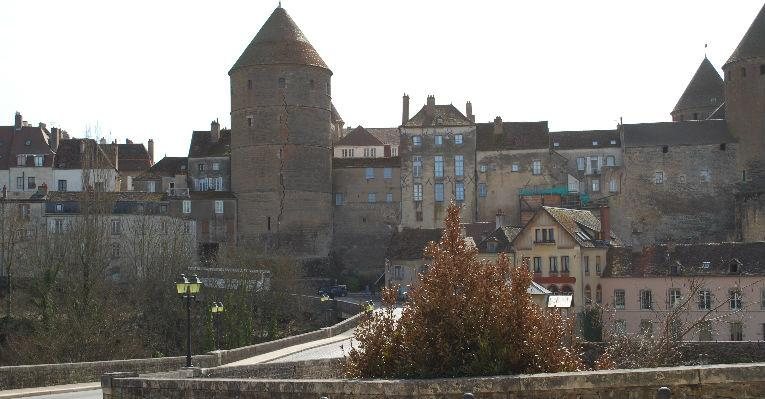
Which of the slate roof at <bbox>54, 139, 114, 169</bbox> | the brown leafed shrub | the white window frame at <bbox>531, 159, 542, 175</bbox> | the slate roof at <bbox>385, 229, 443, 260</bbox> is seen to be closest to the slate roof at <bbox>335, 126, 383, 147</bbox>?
the white window frame at <bbox>531, 159, 542, 175</bbox>

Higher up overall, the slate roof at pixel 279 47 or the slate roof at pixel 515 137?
the slate roof at pixel 279 47

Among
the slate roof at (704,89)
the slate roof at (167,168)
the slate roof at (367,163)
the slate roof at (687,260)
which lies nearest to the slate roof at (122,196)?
the slate roof at (167,168)

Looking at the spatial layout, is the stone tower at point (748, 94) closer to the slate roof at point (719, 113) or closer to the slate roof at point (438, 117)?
the slate roof at point (719, 113)

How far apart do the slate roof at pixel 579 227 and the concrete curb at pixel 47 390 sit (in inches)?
1032

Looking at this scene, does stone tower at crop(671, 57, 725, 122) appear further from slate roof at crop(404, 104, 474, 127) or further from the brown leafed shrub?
the brown leafed shrub

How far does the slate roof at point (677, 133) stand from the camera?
6272cm

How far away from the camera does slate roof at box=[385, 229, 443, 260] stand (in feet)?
185

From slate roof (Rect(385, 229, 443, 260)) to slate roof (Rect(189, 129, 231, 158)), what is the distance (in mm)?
14359

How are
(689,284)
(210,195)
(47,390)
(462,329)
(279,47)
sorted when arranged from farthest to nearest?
(279,47) < (210,195) < (689,284) < (47,390) < (462,329)

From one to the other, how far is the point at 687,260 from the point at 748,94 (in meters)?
21.0

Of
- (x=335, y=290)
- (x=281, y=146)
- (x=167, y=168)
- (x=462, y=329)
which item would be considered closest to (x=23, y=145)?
(x=167, y=168)

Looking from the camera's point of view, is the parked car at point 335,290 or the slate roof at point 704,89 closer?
the parked car at point 335,290

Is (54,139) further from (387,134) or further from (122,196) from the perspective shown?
(387,134)

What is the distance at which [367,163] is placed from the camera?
220ft
